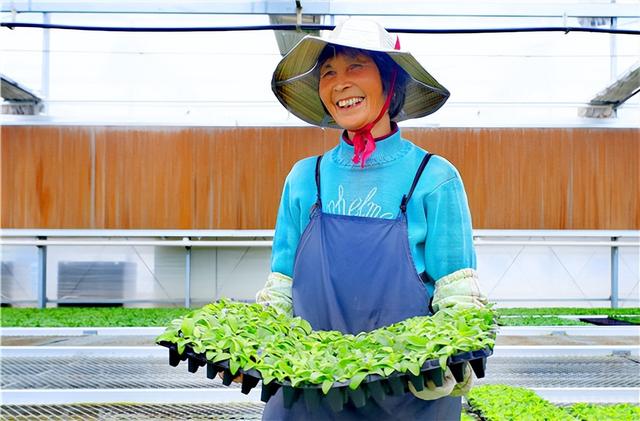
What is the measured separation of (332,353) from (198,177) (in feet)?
18.3

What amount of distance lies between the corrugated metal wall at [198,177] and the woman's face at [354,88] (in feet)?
17.0

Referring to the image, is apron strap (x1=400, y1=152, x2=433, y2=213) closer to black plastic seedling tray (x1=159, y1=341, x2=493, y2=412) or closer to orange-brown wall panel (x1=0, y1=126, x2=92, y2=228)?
black plastic seedling tray (x1=159, y1=341, x2=493, y2=412)

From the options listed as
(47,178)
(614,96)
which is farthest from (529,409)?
(47,178)

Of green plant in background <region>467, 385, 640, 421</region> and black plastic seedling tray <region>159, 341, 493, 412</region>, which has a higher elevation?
black plastic seedling tray <region>159, 341, 493, 412</region>

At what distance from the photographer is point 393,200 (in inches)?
45.6

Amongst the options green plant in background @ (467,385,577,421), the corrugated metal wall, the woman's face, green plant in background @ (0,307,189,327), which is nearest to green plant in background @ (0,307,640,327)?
green plant in background @ (0,307,189,327)

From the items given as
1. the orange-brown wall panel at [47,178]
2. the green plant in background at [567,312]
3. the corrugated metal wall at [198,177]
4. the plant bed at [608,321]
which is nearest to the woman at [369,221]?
the plant bed at [608,321]

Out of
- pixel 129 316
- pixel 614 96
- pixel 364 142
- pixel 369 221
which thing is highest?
pixel 614 96

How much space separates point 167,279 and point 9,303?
1.91 metres

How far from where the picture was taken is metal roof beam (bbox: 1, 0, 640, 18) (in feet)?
13.2

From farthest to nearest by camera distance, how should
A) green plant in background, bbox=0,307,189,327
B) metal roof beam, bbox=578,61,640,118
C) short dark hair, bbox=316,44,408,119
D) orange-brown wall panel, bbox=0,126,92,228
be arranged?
orange-brown wall panel, bbox=0,126,92,228 → metal roof beam, bbox=578,61,640,118 → green plant in background, bbox=0,307,189,327 → short dark hair, bbox=316,44,408,119

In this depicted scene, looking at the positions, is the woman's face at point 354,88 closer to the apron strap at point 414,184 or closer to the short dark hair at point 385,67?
the short dark hair at point 385,67

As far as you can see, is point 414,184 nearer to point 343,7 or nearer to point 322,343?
point 322,343

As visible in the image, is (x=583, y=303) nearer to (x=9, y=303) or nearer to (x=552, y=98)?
(x=552, y=98)
